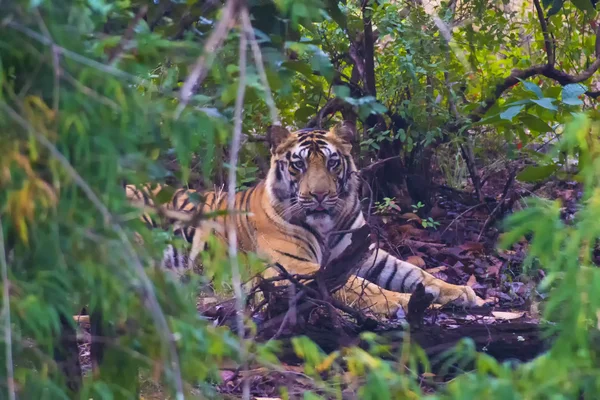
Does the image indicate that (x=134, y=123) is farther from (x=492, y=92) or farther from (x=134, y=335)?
(x=492, y=92)

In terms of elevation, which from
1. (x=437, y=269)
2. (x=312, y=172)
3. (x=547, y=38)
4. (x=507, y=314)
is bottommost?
(x=507, y=314)

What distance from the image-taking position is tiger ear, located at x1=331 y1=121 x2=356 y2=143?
4.82 metres

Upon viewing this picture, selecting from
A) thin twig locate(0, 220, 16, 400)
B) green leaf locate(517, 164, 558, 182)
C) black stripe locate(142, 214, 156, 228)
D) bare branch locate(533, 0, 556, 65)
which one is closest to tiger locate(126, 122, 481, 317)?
green leaf locate(517, 164, 558, 182)

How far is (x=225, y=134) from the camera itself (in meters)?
1.60

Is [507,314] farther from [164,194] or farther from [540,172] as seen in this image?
[164,194]

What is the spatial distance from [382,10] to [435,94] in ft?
2.54

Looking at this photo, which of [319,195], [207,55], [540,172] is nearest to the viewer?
[207,55]

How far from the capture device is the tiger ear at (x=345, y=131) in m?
4.82

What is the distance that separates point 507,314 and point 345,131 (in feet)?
5.08

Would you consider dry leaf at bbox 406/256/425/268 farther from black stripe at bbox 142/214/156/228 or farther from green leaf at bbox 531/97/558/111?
black stripe at bbox 142/214/156/228

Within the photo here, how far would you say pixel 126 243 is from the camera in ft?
4.81

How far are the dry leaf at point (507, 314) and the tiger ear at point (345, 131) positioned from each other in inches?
57.2

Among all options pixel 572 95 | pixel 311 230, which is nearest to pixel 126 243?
pixel 572 95

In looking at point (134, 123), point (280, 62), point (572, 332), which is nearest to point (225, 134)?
point (134, 123)
